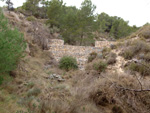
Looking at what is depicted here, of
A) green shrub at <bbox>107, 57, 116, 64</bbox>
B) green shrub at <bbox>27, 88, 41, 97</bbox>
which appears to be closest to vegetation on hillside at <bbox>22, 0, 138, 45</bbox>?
green shrub at <bbox>107, 57, 116, 64</bbox>

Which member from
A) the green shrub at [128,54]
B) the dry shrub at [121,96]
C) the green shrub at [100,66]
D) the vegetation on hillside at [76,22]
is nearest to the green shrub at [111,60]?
the green shrub at [128,54]

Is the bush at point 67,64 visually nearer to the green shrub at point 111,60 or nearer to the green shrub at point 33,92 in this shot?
the green shrub at point 111,60

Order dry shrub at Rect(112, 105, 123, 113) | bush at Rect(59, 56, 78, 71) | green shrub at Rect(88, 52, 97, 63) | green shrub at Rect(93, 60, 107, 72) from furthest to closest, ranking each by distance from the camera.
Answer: green shrub at Rect(88, 52, 97, 63) < bush at Rect(59, 56, 78, 71) < green shrub at Rect(93, 60, 107, 72) < dry shrub at Rect(112, 105, 123, 113)

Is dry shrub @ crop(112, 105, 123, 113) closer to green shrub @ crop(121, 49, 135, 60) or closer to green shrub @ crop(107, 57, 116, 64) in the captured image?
green shrub @ crop(107, 57, 116, 64)

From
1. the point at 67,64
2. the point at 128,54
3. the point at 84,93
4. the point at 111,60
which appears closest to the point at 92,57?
the point at 111,60

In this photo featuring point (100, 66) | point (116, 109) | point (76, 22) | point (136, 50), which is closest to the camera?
point (116, 109)

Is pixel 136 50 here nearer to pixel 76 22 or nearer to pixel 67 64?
pixel 67 64

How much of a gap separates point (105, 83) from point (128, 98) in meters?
1.10

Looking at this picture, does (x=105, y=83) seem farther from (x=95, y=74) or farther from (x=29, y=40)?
(x=29, y=40)

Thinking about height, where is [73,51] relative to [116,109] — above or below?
above

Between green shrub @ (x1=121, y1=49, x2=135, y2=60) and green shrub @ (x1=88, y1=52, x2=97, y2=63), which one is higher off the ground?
green shrub @ (x1=121, y1=49, x2=135, y2=60)

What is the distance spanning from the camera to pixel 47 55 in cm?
1191

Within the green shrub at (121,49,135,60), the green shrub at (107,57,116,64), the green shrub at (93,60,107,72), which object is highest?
the green shrub at (121,49,135,60)

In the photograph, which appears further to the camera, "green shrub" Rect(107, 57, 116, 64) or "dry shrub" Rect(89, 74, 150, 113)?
"green shrub" Rect(107, 57, 116, 64)
